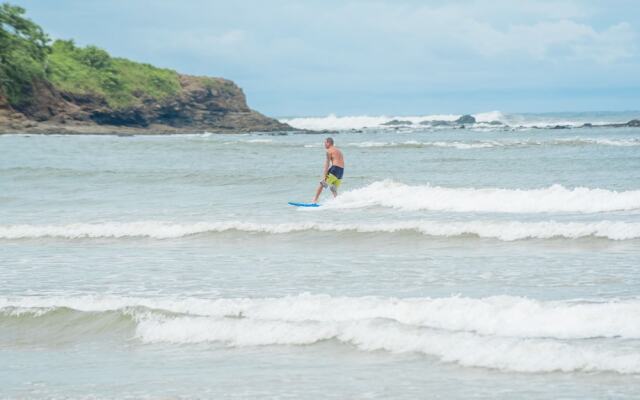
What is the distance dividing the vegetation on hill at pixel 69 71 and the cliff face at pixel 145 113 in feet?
2.16

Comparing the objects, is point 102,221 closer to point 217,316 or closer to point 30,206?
point 30,206

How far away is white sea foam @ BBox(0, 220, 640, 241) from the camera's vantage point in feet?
44.2

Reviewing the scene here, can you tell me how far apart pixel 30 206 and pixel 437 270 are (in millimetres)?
12847

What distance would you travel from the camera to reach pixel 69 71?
7431 centimetres

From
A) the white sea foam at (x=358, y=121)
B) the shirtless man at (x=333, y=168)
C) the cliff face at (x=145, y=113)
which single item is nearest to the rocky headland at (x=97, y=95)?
the cliff face at (x=145, y=113)

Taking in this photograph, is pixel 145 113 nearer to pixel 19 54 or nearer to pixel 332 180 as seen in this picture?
pixel 19 54

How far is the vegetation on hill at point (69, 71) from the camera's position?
6450cm

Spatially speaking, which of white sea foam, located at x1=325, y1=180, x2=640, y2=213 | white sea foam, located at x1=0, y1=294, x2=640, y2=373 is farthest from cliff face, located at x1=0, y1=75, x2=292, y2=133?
white sea foam, located at x1=0, y1=294, x2=640, y2=373

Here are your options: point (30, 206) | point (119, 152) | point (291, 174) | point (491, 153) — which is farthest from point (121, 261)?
point (119, 152)

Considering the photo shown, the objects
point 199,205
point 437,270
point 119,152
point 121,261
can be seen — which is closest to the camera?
point 437,270

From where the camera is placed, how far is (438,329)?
806 centimetres

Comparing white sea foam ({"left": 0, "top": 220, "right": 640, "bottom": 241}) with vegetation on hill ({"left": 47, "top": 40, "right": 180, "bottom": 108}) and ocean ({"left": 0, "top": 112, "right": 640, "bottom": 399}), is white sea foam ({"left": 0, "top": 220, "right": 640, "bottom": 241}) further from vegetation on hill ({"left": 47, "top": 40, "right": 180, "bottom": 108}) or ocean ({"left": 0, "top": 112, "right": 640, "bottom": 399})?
vegetation on hill ({"left": 47, "top": 40, "right": 180, "bottom": 108})

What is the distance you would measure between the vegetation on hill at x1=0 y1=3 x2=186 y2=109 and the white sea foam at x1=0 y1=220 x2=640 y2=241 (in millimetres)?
50868

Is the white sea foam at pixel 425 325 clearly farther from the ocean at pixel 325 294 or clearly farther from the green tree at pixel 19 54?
the green tree at pixel 19 54
